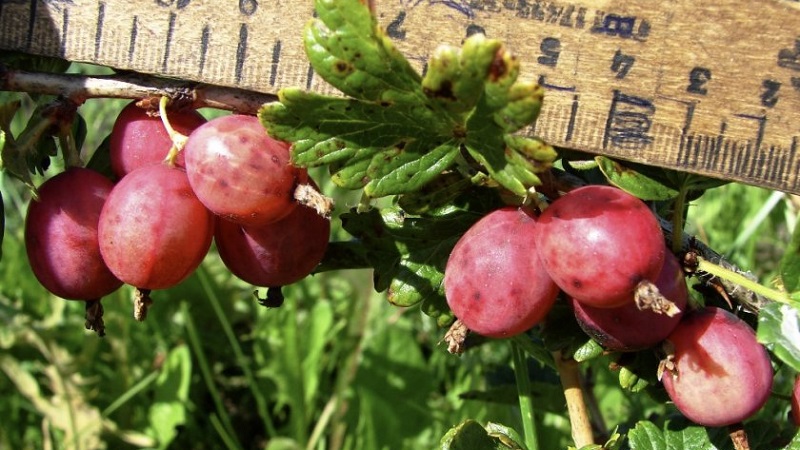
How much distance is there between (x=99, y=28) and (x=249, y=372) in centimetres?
123

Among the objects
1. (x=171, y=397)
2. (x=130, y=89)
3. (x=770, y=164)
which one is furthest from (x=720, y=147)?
(x=171, y=397)

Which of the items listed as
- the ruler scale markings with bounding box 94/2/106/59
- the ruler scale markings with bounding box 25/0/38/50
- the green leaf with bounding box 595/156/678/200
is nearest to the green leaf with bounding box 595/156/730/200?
the green leaf with bounding box 595/156/678/200

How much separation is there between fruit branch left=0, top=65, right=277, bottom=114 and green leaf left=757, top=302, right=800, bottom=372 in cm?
69

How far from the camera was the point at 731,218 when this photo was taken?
9.36 ft

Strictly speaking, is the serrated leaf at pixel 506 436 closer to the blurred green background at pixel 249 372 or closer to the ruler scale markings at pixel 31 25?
the blurred green background at pixel 249 372

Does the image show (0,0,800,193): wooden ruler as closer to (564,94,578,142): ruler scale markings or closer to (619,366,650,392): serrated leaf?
(564,94,578,142): ruler scale markings

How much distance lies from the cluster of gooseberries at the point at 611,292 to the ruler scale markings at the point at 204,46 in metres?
0.44

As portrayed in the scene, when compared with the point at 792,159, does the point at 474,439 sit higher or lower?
lower

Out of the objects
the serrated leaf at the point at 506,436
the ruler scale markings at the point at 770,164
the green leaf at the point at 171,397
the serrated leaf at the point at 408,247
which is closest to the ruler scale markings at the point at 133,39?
the serrated leaf at the point at 408,247

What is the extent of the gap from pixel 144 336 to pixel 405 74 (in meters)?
1.77

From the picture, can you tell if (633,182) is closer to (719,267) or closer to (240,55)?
(719,267)

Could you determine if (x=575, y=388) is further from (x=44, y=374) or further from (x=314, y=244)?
(x=44, y=374)

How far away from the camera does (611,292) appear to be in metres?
0.95

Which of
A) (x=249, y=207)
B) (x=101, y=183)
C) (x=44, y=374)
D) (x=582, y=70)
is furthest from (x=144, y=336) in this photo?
(x=582, y=70)
